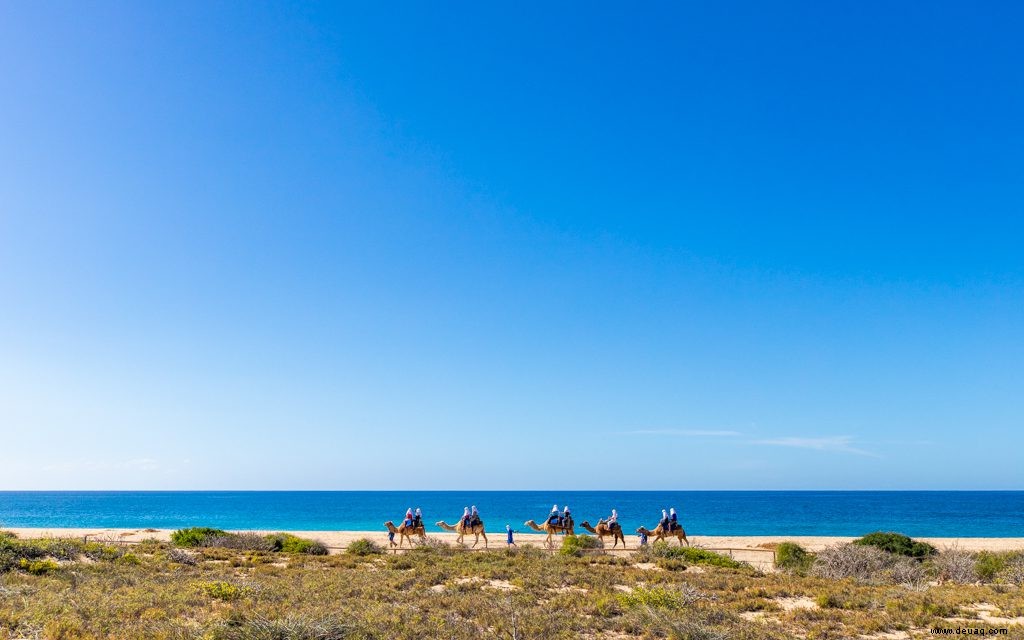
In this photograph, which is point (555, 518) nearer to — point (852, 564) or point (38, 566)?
point (852, 564)

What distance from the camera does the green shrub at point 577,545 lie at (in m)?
26.7

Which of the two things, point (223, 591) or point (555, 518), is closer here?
point (223, 591)

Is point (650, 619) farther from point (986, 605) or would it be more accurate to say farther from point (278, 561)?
point (278, 561)

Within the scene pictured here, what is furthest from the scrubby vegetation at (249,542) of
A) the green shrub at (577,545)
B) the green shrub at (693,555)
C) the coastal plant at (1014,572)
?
the coastal plant at (1014,572)

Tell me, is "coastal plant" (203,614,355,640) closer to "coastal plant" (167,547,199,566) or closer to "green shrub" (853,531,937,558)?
"coastal plant" (167,547,199,566)

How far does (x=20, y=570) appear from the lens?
18.6 m

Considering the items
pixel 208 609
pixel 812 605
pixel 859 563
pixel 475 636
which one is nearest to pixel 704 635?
Answer: pixel 475 636

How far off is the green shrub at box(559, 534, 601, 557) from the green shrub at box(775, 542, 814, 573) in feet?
24.2

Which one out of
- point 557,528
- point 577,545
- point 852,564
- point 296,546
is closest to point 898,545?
point 852,564

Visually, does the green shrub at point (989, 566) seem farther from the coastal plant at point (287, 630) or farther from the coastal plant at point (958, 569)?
the coastal plant at point (287, 630)

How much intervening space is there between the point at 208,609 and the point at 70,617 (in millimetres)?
2439

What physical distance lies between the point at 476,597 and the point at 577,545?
13842 mm

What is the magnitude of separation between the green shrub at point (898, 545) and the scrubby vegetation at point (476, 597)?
71.6 inches

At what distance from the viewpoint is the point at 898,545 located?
2661cm
